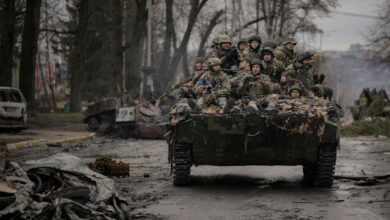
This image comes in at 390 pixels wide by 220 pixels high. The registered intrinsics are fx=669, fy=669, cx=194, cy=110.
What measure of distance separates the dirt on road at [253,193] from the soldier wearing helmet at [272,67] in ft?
5.47

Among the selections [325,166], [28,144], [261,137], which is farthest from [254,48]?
[28,144]

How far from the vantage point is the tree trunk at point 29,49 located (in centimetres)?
2802

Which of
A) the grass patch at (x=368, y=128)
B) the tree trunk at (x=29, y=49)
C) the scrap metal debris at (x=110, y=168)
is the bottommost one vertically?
the scrap metal debris at (x=110, y=168)

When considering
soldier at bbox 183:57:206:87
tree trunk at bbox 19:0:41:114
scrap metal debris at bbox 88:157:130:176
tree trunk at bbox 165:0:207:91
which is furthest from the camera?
tree trunk at bbox 165:0:207:91

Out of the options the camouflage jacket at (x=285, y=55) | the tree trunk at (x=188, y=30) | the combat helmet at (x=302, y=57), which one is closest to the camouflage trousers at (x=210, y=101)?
the camouflage jacket at (x=285, y=55)

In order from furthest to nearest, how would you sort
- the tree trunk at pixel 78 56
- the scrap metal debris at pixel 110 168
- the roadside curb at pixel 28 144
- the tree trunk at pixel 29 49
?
1. the tree trunk at pixel 78 56
2. the tree trunk at pixel 29 49
3. the roadside curb at pixel 28 144
4. the scrap metal debris at pixel 110 168

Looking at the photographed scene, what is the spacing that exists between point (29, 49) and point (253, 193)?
2086 cm

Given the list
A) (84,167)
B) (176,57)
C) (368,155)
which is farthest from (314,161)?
(176,57)

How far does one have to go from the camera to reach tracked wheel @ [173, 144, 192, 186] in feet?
31.4

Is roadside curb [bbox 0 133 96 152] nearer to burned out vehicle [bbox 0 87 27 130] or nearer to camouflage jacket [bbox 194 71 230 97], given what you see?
burned out vehicle [bbox 0 87 27 130]

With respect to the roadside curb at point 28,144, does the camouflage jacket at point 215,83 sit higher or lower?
higher

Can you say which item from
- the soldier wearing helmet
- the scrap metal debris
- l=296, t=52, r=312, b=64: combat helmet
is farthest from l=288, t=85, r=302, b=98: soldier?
the scrap metal debris

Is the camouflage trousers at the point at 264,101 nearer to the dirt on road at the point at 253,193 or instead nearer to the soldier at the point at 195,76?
the dirt on road at the point at 253,193

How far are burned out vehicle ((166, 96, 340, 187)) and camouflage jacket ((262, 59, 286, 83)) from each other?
166 centimetres
